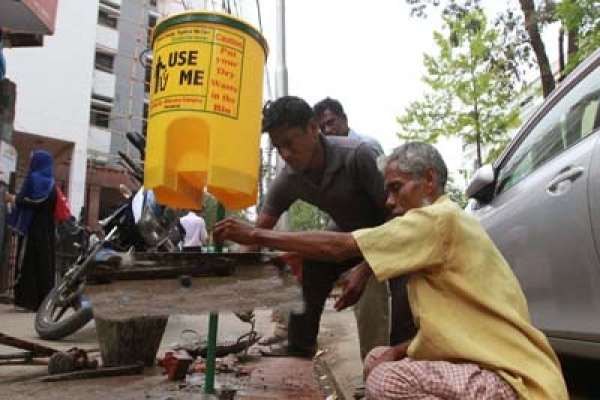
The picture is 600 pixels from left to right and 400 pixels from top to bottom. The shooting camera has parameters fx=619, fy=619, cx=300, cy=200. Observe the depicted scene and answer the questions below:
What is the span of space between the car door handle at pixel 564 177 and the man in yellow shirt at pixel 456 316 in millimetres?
867

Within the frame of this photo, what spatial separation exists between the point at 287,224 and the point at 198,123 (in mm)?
9580

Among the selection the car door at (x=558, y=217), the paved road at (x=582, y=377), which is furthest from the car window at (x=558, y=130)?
the paved road at (x=582, y=377)

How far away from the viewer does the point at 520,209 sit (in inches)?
113

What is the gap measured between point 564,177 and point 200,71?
149cm

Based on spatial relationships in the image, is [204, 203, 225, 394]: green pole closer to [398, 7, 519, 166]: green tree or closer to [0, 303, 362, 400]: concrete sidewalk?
[0, 303, 362, 400]: concrete sidewalk

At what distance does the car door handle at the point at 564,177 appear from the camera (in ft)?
7.86

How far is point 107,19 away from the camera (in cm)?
2636

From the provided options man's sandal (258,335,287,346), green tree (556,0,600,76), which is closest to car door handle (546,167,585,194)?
man's sandal (258,335,287,346)

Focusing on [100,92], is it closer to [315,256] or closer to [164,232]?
[164,232]

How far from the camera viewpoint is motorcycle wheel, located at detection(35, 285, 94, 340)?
4.59 metres

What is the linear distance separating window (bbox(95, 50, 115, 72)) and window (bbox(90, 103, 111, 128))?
5.63 feet

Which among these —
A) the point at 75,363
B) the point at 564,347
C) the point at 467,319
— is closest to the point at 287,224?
the point at 75,363

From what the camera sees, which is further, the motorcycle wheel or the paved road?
the motorcycle wheel

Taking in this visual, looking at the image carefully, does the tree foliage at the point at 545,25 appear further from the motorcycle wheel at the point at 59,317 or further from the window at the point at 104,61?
the window at the point at 104,61
